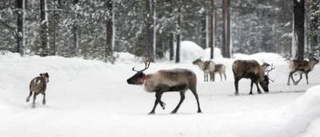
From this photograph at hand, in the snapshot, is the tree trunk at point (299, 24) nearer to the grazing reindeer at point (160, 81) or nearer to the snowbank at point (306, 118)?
the grazing reindeer at point (160, 81)

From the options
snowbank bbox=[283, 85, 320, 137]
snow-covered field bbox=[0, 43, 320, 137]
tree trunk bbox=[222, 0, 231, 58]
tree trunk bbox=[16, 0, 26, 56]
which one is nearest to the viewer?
snowbank bbox=[283, 85, 320, 137]

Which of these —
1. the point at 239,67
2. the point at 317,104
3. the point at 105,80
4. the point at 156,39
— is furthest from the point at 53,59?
the point at 156,39

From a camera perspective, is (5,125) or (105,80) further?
(105,80)

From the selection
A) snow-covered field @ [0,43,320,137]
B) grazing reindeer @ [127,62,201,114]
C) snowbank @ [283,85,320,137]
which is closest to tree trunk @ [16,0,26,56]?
snow-covered field @ [0,43,320,137]

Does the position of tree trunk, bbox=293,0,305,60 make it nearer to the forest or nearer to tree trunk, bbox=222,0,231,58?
the forest

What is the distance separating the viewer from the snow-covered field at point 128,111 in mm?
9578

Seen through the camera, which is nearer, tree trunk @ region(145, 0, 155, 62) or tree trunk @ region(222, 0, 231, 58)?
tree trunk @ region(145, 0, 155, 62)

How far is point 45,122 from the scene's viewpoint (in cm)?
1105

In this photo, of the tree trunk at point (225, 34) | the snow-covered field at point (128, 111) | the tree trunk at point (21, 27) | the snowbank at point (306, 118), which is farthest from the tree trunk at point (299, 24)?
the tree trunk at point (225, 34)

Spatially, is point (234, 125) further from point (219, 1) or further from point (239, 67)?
point (219, 1)

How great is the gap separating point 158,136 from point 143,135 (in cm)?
31

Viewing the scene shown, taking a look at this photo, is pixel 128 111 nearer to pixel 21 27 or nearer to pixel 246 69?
pixel 246 69

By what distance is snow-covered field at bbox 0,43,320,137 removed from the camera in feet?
31.4

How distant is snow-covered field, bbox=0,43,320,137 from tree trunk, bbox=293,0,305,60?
4372mm
